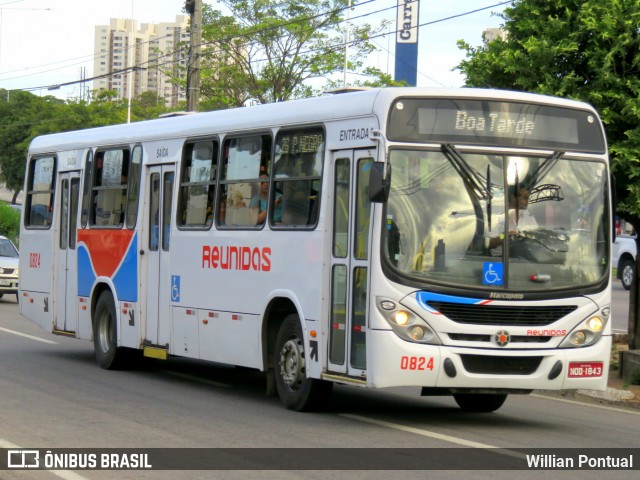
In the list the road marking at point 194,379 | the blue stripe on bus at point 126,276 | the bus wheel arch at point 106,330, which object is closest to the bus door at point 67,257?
the blue stripe on bus at point 126,276

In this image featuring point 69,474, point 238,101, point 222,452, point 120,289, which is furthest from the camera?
point 238,101

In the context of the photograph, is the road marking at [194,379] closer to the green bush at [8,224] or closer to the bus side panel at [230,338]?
the bus side panel at [230,338]

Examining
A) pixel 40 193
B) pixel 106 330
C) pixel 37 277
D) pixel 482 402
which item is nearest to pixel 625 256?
pixel 40 193

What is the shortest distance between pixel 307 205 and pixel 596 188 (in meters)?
2.77

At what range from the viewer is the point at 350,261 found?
11625 millimetres

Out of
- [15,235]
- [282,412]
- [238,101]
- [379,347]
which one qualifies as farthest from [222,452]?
[15,235]

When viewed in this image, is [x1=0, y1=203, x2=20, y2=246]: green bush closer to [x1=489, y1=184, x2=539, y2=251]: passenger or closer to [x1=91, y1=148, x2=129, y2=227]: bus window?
[x1=91, y1=148, x2=129, y2=227]: bus window

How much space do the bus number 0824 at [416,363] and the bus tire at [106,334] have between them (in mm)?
6432

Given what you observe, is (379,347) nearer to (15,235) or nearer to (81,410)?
(81,410)

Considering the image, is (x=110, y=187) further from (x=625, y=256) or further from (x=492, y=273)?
(x=625, y=256)

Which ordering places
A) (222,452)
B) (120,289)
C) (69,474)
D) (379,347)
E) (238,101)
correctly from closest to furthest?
(69,474)
(222,452)
(379,347)
(120,289)
(238,101)

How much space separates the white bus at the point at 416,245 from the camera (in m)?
11.1

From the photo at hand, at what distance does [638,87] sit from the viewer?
16.5m

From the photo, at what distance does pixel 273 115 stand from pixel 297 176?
936mm
